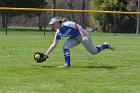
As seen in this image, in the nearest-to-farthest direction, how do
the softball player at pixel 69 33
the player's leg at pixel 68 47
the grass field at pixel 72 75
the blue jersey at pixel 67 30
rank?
the grass field at pixel 72 75, the softball player at pixel 69 33, the blue jersey at pixel 67 30, the player's leg at pixel 68 47

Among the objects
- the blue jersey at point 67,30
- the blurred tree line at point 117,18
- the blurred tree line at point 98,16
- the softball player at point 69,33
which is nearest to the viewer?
the softball player at point 69,33

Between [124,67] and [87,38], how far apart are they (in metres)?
1.28

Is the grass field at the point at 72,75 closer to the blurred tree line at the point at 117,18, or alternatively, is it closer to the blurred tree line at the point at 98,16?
the blurred tree line at the point at 98,16

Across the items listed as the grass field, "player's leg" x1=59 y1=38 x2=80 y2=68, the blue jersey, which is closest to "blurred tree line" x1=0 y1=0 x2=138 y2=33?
the grass field

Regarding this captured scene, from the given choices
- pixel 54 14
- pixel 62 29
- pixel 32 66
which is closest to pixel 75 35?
pixel 62 29

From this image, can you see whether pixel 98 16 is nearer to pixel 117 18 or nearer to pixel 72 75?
pixel 117 18

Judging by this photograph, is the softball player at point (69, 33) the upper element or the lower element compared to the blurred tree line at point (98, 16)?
upper

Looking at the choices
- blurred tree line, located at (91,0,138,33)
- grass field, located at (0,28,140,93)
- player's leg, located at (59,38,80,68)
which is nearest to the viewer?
grass field, located at (0,28,140,93)

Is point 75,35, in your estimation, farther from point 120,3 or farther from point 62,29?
point 120,3

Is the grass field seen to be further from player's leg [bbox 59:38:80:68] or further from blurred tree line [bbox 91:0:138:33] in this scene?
blurred tree line [bbox 91:0:138:33]

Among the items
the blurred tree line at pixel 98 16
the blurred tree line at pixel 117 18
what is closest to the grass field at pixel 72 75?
the blurred tree line at pixel 98 16

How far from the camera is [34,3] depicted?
41906 mm

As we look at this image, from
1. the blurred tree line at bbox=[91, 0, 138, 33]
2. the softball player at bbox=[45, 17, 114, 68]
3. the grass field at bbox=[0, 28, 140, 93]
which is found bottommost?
the blurred tree line at bbox=[91, 0, 138, 33]

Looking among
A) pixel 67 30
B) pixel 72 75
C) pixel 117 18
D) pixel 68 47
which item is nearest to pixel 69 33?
pixel 67 30
